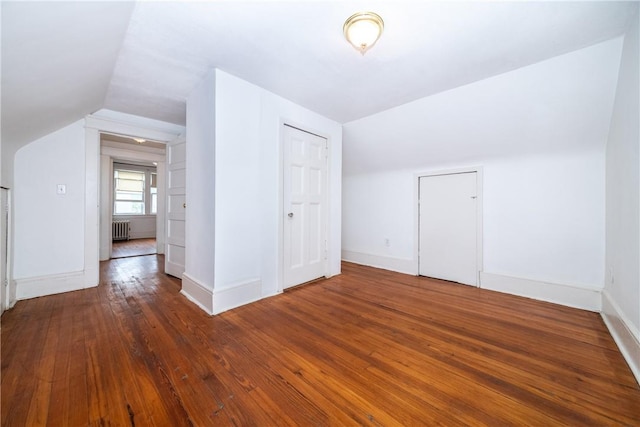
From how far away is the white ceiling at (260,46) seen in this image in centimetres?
144

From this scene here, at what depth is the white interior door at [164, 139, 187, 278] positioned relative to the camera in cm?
322

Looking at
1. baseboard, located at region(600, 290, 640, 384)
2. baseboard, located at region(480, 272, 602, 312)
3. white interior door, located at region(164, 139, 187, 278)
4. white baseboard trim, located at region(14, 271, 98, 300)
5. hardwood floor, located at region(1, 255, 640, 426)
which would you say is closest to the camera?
hardwood floor, located at region(1, 255, 640, 426)

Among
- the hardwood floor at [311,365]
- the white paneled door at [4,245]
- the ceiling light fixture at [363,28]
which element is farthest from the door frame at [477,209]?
the white paneled door at [4,245]

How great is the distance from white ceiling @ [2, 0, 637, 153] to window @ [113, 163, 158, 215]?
18.5ft

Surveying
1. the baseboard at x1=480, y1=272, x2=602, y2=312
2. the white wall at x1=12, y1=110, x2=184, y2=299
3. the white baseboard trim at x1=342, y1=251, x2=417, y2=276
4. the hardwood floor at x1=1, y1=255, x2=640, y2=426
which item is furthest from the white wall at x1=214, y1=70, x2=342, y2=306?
the baseboard at x1=480, y1=272, x2=602, y2=312

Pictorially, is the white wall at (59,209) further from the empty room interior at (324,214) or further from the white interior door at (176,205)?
the white interior door at (176,205)

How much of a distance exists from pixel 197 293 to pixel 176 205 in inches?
59.9

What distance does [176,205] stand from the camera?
11.0 ft

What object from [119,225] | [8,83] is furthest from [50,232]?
[119,225]

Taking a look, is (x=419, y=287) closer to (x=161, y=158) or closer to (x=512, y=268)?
(x=512, y=268)

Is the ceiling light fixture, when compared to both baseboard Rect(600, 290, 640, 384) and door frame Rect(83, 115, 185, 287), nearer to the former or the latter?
baseboard Rect(600, 290, 640, 384)

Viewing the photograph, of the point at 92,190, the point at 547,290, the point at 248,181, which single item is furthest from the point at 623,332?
the point at 92,190

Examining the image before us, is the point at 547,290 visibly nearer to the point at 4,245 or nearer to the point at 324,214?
the point at 324,214

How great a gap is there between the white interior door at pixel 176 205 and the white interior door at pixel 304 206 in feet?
4.83
